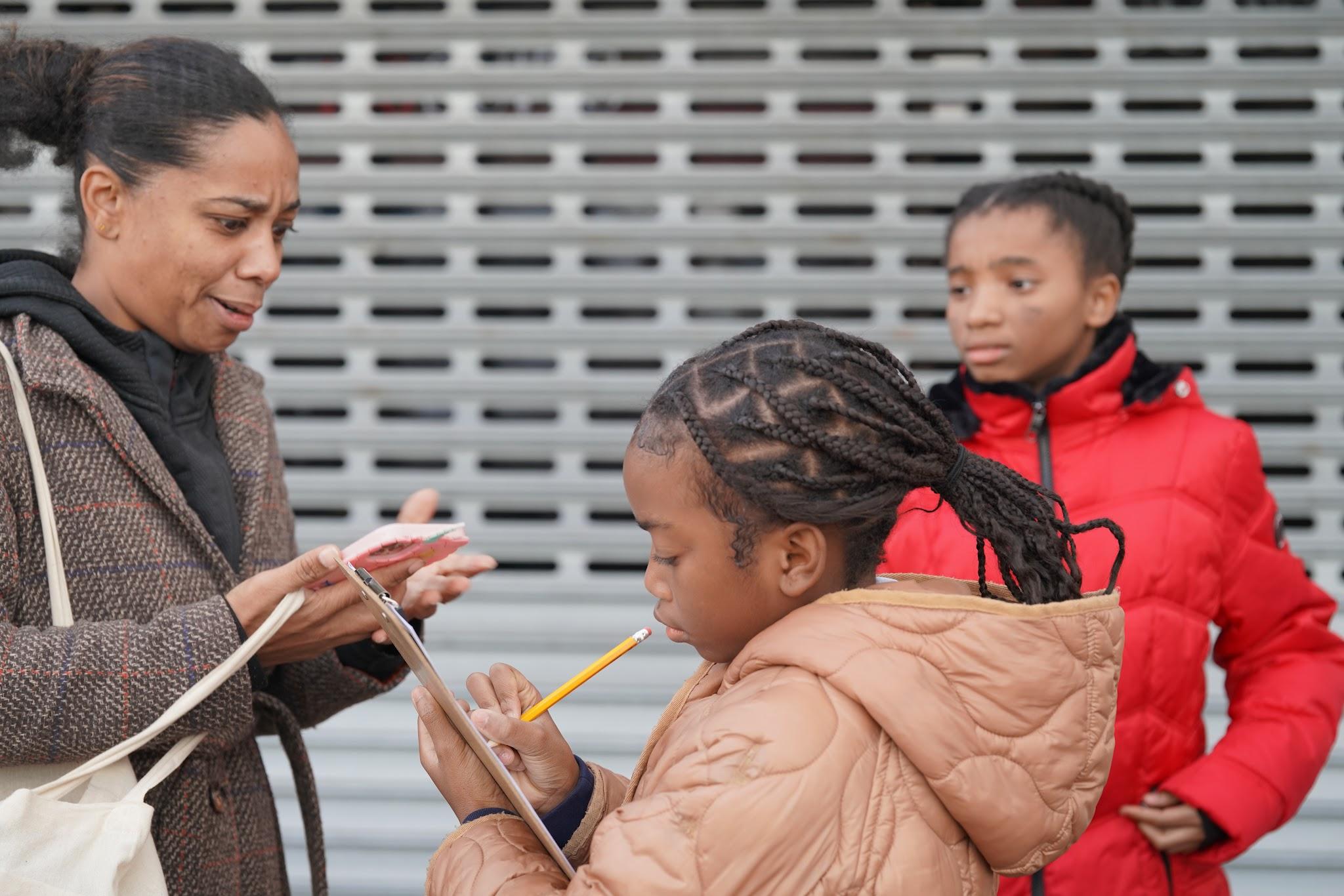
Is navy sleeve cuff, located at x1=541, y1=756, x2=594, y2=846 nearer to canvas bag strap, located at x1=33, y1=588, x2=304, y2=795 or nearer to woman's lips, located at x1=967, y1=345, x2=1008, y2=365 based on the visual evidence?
canvas bag strap, located at x1=33, y1=588, x2=304, y2=795

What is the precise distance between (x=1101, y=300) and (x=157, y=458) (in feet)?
5.48

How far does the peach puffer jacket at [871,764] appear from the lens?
120 centimetres

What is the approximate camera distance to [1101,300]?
2354 mm

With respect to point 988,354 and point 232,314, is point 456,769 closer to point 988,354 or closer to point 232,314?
point 232,314

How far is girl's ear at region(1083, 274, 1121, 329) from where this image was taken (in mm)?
2342

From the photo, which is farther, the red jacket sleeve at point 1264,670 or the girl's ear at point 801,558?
the red jacket sleeve at point 1264,670

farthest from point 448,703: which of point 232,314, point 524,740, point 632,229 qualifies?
point 632,229

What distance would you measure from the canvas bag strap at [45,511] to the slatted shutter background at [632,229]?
6.85 ft

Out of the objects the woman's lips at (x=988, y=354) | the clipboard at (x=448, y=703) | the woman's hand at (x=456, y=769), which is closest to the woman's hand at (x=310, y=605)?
the clipboard at (x=448, y=703)

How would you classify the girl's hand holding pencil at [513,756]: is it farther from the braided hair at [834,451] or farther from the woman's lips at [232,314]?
the woman's lips at [232,314]

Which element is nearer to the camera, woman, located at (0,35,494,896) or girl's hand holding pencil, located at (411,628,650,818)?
Answer: girl's hand holding pencil, located at (411,628,650,818)

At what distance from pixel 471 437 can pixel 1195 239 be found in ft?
7.27

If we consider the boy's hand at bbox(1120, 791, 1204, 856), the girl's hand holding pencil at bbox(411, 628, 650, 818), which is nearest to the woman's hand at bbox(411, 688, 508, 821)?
the girl's hand holding pencil at bbox(411, 628, 650, 818)

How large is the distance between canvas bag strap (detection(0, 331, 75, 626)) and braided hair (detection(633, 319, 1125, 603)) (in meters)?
0.82
